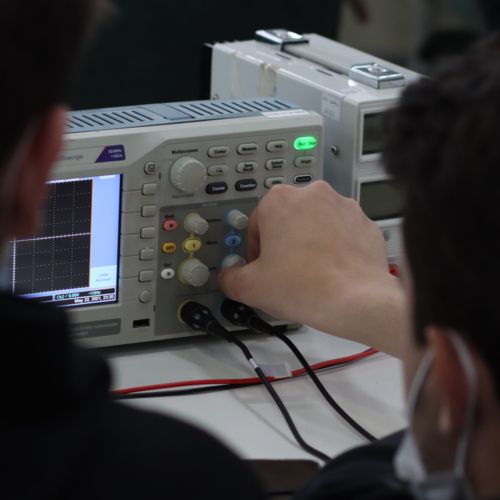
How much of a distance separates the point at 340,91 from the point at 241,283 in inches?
13.5

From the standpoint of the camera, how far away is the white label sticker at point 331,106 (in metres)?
1.80

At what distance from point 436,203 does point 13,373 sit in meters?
0.31

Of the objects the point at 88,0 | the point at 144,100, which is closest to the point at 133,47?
the point at 144,100

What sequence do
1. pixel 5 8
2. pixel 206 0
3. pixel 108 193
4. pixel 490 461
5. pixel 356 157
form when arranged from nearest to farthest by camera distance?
pixel 5 8
pixel 490 461
pixel 108 193
pixel 356 157
pixel 206 0

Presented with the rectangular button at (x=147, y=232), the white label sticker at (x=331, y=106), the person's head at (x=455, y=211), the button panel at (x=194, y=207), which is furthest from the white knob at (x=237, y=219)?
the person's head at (x=455, y=211)

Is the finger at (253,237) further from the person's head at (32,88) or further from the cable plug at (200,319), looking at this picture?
the person's head at (32,88)

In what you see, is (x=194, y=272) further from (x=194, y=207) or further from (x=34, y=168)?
(x=34, y=168)

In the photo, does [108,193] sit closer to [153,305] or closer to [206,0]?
[153,305]

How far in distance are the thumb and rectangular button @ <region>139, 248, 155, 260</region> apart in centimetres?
11

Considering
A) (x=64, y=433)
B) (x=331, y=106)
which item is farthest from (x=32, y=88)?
(x=331, y=106)

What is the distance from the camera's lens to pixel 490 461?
0.88 m

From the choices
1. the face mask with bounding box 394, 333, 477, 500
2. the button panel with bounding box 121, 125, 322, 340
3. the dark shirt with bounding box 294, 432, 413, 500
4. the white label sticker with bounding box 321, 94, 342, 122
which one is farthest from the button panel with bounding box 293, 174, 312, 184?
the face mask with bounding box 394, 333, 477, 500

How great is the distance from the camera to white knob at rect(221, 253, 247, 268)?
1.73m

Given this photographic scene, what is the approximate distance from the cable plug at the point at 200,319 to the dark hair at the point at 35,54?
904mm
